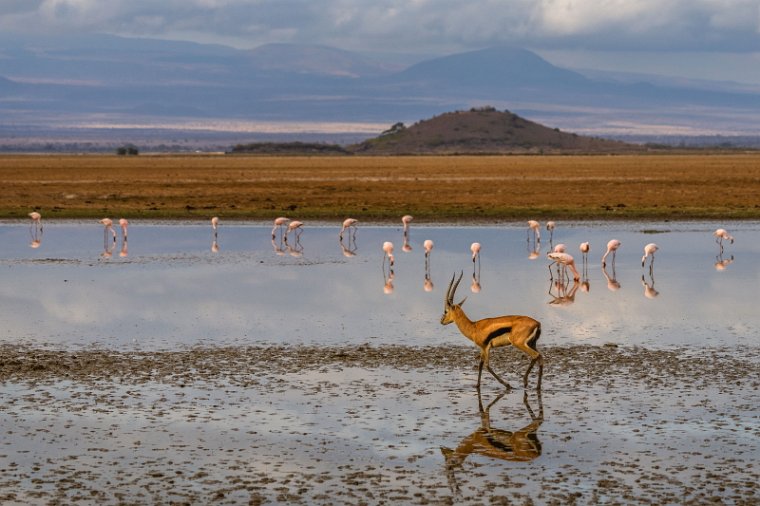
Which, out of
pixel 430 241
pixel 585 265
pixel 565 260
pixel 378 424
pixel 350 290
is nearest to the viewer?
pixel 378 424

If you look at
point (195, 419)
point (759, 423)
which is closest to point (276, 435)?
point (195, 419)

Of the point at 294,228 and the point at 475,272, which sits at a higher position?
the point at 294,228

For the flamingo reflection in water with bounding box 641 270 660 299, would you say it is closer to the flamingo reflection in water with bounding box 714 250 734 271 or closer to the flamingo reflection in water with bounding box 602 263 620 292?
the flamingo reflection in water with bounding box 602 263 620 292

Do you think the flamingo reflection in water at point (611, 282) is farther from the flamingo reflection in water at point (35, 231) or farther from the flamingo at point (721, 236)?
the flamingo reflection in water at point (35, 231)

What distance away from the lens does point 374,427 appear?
41.5ft

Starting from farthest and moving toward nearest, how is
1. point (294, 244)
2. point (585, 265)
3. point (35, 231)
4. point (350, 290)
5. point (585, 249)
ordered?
1. point (35, 231)
2. point (294, 244)
3. point (585, 265)
4. point (585, 249)
5. point (350, 290)

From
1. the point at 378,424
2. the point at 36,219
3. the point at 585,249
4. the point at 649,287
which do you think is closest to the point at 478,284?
the point at 649,287

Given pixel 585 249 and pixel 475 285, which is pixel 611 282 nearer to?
pixel 585 249

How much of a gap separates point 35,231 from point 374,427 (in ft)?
91.3

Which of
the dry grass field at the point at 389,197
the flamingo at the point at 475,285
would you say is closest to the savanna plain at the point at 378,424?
the flamingo at the point at 475,285

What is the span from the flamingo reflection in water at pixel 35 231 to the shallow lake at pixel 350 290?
1.04 feet

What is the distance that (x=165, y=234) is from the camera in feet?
123

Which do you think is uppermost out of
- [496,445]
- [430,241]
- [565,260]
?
[430,241]

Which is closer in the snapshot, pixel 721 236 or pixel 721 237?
pixel 721 236
